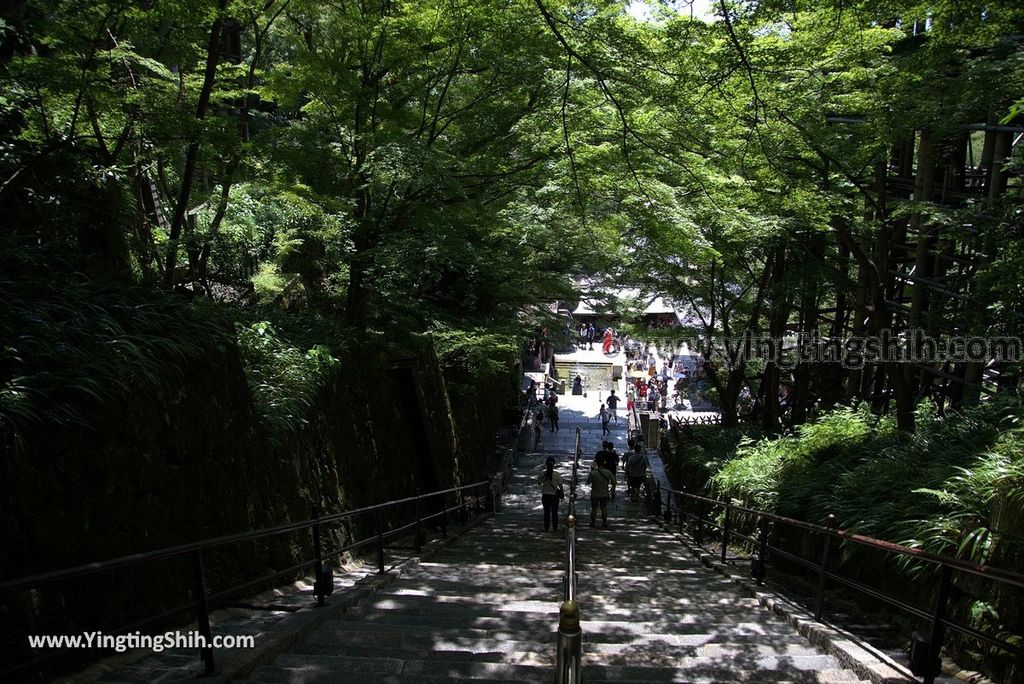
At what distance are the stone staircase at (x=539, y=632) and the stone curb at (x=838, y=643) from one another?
0.26 feet

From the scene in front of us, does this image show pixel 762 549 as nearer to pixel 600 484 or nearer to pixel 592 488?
pixel 600 484

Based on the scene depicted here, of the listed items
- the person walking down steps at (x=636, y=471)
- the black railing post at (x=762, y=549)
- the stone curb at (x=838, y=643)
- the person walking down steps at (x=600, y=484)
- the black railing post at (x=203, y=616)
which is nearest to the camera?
the black railing post at (x=203, y=616)

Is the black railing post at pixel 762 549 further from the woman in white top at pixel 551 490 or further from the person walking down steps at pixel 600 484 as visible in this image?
the person walking down steps at pixel 600 484

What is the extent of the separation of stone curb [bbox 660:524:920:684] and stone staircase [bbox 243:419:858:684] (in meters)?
0.08

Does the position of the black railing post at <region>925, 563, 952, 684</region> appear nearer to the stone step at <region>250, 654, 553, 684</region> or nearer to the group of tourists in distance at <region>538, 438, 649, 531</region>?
the stone step at <region>250, 654, 553, 684</region>

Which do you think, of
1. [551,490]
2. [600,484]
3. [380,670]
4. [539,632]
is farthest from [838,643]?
[600,484]

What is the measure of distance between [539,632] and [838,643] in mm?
2047

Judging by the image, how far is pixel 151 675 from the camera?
348 centimetres

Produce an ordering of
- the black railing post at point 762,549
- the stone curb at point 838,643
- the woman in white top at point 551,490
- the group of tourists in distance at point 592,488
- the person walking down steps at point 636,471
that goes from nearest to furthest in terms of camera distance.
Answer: the stone curb at point 838,643 → the black railing post at point 762,549 → the woman in white top at point 551,490 → the group of tourists in distance at point 592,488 → the person walking down steps at point 636,471

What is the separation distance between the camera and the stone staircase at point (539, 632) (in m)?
A: 3.92

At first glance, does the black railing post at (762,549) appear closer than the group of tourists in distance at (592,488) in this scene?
Yes

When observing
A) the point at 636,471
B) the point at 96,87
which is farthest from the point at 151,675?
the point at 636,471

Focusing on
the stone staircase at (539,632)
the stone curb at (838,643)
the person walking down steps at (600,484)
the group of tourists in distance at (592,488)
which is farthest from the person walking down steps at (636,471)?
the stone curb at (838,643)

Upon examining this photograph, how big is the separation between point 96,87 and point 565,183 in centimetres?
610
